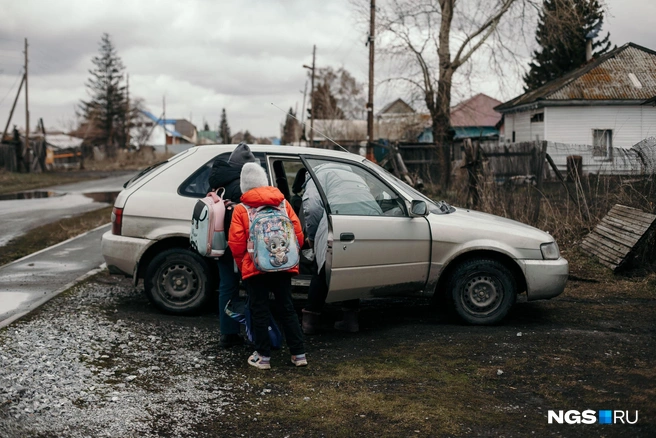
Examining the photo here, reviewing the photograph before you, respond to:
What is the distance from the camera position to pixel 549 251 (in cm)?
679

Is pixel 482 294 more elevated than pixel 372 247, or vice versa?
pixel 372 247

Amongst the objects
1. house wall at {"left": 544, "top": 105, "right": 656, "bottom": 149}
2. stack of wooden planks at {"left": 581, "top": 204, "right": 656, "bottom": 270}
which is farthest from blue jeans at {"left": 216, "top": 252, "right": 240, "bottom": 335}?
house wall at {"left": 544, "top": 105, "right": 656, "bottom": 149}

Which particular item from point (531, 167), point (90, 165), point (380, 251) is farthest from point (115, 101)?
point (380, 251)

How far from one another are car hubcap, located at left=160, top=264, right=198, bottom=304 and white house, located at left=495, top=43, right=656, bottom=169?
23.2 metres

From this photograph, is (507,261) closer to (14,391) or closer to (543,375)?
(543,375)

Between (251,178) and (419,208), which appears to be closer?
(251,178)

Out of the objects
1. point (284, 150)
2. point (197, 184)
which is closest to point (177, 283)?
point (197, 184)

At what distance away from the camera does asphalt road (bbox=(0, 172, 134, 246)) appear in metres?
15.2

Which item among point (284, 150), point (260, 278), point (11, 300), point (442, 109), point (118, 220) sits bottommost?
point (11, 300)

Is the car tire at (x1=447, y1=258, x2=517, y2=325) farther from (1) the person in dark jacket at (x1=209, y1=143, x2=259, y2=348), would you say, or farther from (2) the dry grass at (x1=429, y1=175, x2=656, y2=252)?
(2) the dry grass at (x1=429, y1=175, x2=656, y2=252)

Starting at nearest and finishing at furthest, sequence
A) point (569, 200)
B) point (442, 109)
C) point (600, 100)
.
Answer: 1. point (569, 200)
2. point (442, 109)
3. point (600, 100)

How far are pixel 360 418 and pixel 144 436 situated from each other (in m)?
1.34

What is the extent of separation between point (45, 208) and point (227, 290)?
1516cm

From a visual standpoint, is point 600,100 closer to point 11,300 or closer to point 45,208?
point 45,208
